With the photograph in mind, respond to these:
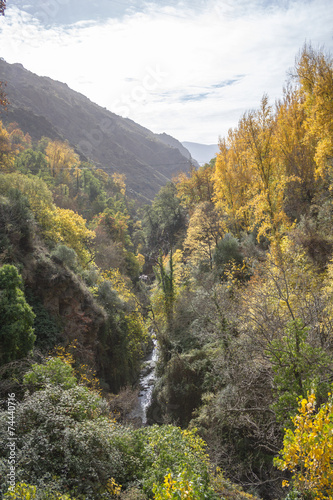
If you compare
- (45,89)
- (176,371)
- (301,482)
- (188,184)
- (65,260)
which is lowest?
(176,371)

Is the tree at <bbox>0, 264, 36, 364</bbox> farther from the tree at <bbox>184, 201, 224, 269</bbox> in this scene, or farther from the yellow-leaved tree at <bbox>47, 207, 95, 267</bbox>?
the tree at <bbox>184, 201, 224, 269</bbox>

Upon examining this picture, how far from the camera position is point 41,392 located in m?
6.97

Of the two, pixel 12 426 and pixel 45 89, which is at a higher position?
pixel 45 89

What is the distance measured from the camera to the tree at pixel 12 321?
966 cm

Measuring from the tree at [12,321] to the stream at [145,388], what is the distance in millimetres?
9942

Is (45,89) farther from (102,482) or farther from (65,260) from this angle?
(102,482)

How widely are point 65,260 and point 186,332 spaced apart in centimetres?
990

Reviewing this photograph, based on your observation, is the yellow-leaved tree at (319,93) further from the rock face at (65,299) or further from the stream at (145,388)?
the stream at (145,388)

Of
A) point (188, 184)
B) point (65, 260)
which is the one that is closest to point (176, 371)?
point (65, 260)

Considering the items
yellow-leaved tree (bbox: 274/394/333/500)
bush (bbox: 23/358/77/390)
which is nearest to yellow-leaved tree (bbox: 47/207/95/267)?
bush (bbox: 23/358/77/390)

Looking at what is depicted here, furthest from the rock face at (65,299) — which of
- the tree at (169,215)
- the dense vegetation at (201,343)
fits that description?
the tree at (169,215)

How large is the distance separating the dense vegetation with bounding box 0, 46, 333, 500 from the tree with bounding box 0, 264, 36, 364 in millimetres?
49

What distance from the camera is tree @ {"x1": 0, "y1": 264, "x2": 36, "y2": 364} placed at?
966cm

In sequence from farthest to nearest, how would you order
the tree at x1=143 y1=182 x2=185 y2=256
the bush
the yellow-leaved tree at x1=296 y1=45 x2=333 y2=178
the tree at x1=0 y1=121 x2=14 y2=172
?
the tree at x1=143 y1=182 x2=185 y2=256 → the tree at x1=0 y1=121 x2=14 y2=172 → the yellow-leaved tree at x1=296 y1=45 x2=333 y2=178 → the bush
